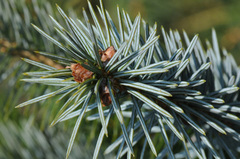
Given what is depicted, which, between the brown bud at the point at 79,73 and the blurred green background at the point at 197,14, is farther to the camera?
the blurred green background at the point at 197,14

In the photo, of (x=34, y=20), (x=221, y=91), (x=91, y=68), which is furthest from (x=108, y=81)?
(x=34, y=20)

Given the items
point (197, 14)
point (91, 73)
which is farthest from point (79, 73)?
point (197, 14)

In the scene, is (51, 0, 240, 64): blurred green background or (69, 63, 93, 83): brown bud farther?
(51, 0, 240, 64): blurred green background

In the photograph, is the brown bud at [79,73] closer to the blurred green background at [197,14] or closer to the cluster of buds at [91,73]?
the cluster of buds at [91,73]

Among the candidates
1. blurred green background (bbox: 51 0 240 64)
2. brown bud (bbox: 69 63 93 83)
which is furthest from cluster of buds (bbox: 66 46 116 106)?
blurred green background (bbox: 51 0 240 64)

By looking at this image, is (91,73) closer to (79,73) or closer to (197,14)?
(79,73)

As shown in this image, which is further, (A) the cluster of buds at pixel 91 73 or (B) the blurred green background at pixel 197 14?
(B) the blurred green background at pixel 197 14

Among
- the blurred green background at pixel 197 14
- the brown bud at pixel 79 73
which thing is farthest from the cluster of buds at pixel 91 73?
the blurred green background at pixel 197 14

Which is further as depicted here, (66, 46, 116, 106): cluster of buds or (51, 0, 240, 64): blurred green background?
(51, 0, 240, 64): blurred green background

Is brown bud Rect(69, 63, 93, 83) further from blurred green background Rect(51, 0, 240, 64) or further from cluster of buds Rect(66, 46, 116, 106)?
blurred green background Rect(51, 0, 240, 64)

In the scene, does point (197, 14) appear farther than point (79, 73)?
Yes

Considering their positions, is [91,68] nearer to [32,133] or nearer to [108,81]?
[108,81]
